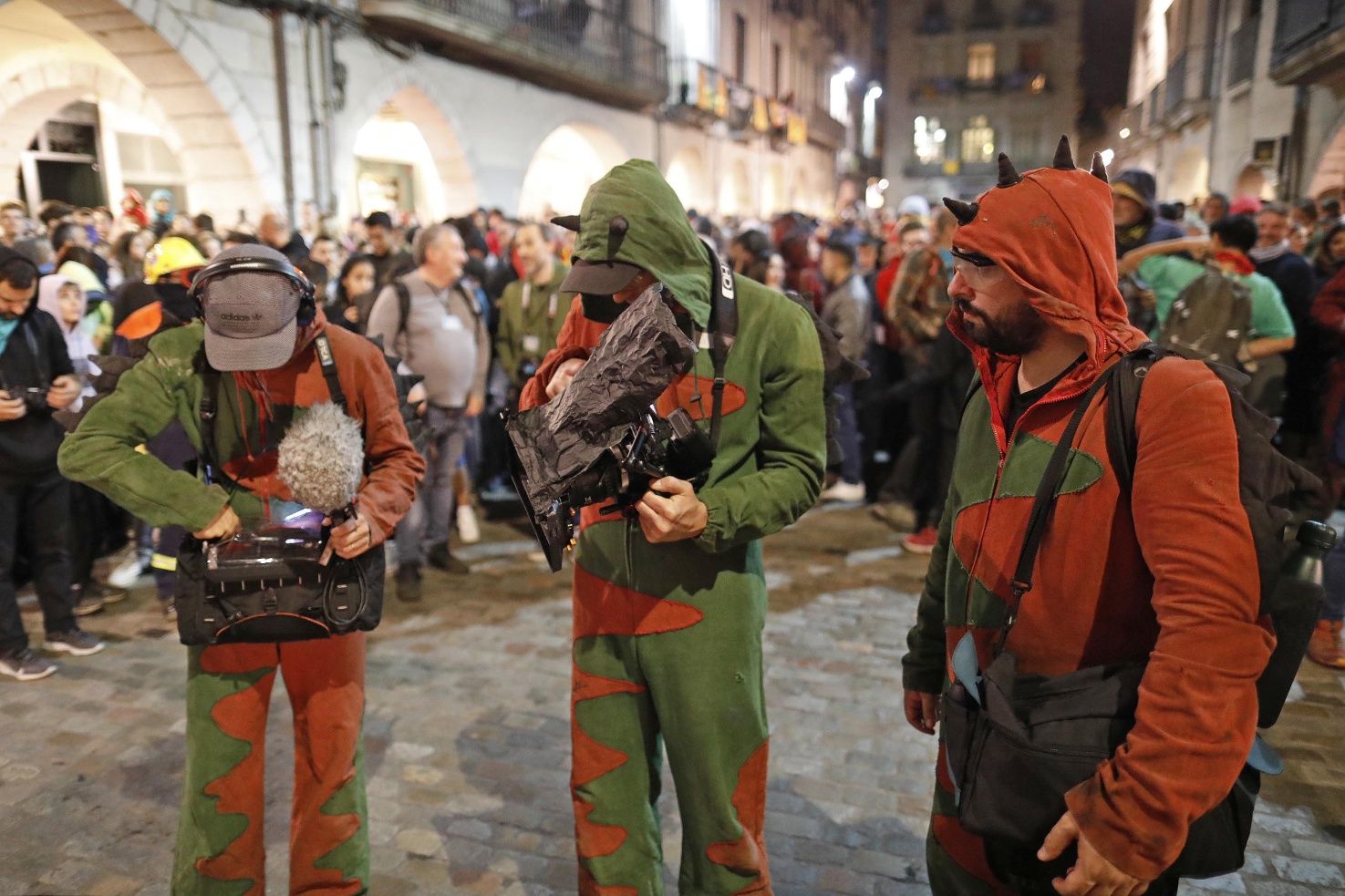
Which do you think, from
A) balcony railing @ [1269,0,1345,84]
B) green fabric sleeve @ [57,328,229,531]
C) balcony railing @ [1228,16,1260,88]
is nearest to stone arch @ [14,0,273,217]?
green fabric sleeve @ [57,328,229,531]

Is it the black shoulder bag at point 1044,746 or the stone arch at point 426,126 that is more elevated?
the stone arch at point 426,126

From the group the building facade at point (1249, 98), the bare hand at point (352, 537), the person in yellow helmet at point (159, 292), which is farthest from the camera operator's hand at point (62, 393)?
the building facade at point (1249, 98)

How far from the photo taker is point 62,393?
4578mm

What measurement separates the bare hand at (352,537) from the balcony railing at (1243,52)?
20.3m

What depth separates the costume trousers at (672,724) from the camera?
2217mm

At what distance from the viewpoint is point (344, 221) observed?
13141 millimetres

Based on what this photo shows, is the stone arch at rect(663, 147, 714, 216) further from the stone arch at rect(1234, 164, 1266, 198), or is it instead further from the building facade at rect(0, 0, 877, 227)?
the stone arch at rect(1234, 164, 1266, 198)

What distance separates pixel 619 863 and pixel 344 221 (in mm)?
12457

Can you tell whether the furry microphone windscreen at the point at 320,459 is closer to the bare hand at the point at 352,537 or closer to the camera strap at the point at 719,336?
the bare hand at the point at 352,537

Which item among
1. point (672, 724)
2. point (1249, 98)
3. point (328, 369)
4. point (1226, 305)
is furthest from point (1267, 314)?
point (1249, 98)

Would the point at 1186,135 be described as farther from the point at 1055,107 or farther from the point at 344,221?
the point at 1055,107

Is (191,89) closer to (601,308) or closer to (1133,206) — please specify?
(1133,206)

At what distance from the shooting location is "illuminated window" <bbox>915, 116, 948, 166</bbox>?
4659 centimetres

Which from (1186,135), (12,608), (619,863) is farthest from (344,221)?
(1186,135)
